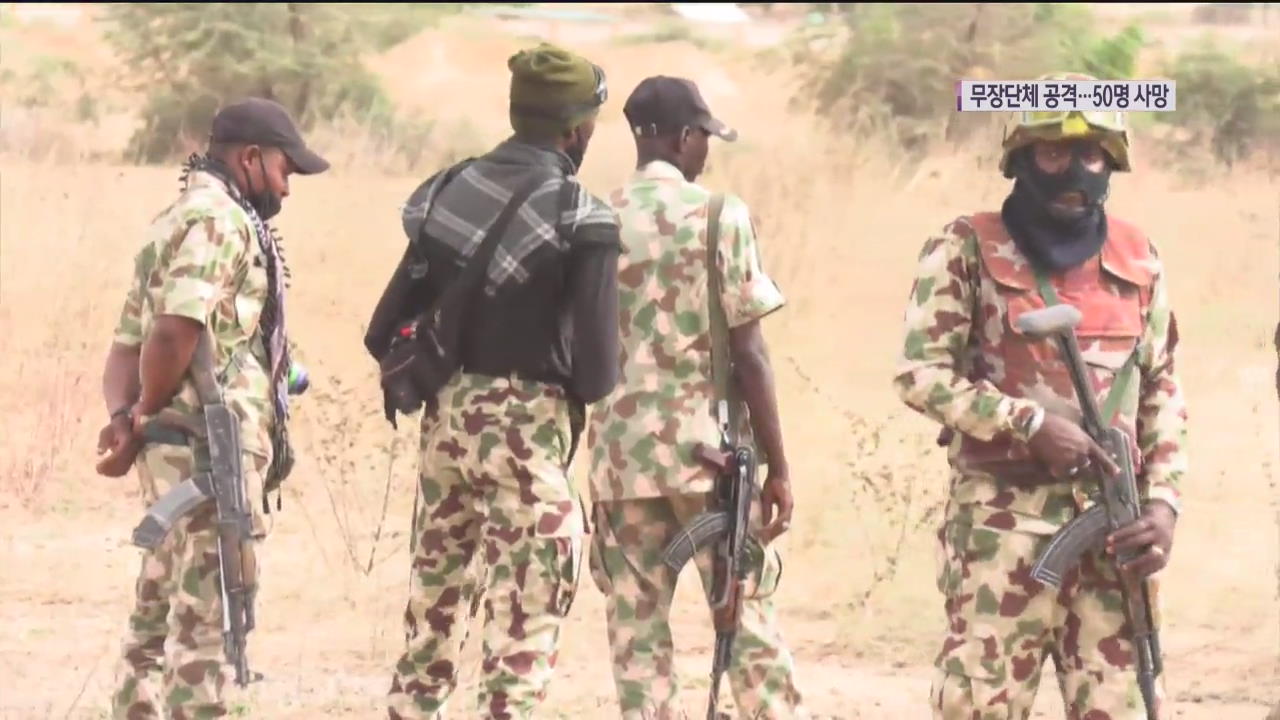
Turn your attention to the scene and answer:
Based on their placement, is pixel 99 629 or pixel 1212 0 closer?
pixel 99 629

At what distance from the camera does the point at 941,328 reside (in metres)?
4.59

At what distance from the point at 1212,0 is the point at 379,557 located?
42881 mm

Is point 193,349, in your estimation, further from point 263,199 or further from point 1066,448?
point 1066,448

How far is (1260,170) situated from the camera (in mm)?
15289

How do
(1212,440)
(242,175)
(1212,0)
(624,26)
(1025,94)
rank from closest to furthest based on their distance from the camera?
(1025,94)
(242,175)
(1212,440)
(624,26)
(1212,0)

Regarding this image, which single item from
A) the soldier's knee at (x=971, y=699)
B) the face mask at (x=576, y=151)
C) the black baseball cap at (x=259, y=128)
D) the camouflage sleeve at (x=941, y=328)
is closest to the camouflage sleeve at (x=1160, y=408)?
the camouflage sleeve at (x=941, y=328)

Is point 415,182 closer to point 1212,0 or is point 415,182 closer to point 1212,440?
point 1212,440

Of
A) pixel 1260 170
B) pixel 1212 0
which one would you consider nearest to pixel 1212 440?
pixel 1260 170

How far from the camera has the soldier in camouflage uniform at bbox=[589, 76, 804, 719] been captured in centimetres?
527

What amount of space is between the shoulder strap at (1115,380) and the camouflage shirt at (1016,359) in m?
0.01

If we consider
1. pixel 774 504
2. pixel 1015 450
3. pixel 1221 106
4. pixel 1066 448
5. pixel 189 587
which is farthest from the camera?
pixel 1221 106

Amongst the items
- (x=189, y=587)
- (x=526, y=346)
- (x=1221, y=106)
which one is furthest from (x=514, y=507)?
(x=1221, y=106)

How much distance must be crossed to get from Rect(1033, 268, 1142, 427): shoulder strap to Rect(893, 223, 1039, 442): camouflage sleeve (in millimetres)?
142

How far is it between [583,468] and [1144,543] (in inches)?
207
